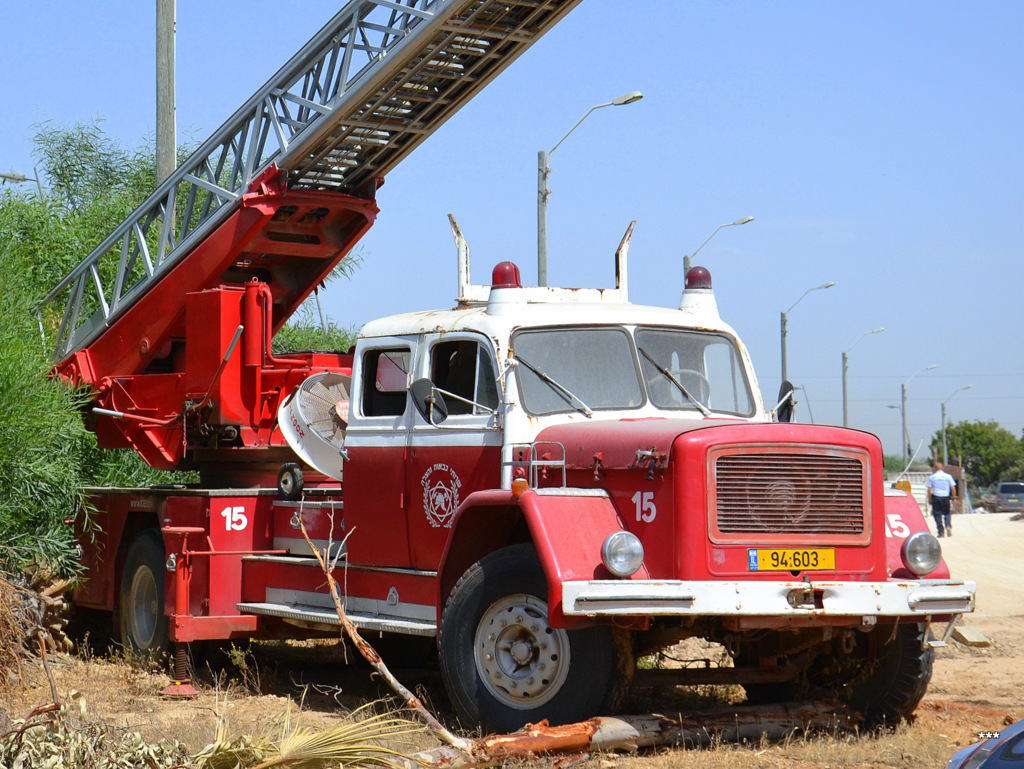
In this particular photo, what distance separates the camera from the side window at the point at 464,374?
7910mm

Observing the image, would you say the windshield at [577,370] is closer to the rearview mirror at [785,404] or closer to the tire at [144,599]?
the rearview mirror at [785,404]

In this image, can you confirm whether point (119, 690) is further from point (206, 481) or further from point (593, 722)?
point (593, 722)

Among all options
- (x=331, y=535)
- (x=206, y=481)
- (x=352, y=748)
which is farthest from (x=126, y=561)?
(x=352, y=748)

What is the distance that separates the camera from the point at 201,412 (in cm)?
1028

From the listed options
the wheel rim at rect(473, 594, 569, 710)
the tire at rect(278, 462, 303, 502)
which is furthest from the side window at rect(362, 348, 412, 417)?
the wheel rim at rect(473, 594, 569, 710)

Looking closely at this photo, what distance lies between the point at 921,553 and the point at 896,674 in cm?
77

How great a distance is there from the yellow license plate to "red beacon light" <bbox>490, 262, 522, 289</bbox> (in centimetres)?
236

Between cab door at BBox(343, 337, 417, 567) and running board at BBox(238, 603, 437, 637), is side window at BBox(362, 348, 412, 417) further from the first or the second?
running board at BBox(238, 603, 437, 637)

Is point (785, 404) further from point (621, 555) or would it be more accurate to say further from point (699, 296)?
point (621, 555)

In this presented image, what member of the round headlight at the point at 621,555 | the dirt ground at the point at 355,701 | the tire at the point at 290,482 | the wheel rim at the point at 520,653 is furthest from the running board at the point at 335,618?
the round headlight at the point at 621,555

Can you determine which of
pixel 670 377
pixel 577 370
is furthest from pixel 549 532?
pixel 670 377

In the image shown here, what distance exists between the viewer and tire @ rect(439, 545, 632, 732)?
6766mm

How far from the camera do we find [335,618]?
27.6 feet

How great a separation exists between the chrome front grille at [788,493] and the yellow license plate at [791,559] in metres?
0.10
